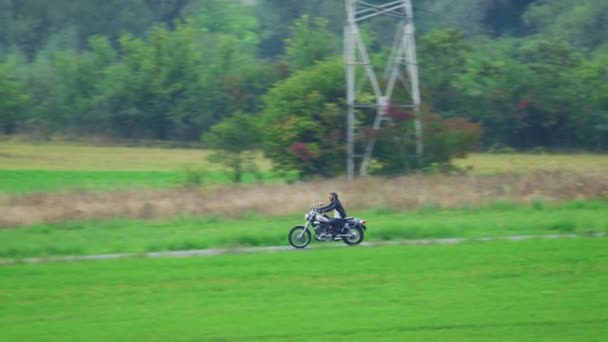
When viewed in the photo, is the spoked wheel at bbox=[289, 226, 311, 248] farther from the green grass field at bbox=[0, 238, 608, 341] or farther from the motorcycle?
the green grass field at bbox=[0, 238, 608, 341]

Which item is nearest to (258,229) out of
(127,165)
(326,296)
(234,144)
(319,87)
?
(326,296)

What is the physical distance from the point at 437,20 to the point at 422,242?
229 feet

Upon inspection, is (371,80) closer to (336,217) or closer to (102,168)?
(336,217)


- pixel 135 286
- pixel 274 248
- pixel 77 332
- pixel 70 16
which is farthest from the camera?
pixel 70 16

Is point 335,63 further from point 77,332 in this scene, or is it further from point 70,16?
point 70,16

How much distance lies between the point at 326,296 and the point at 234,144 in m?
27.4

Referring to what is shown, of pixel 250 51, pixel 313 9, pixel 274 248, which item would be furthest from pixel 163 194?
pixel 313 9

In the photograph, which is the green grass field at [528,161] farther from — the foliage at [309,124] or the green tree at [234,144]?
the green tree at [234,144]

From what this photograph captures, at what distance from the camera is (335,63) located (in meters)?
40.5

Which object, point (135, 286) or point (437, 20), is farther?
point (437, 20)

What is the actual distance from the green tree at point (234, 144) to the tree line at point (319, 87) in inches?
4.7

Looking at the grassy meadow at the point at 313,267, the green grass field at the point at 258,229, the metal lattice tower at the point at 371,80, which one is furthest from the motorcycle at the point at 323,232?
the metal lattice tower at the point at 371,80

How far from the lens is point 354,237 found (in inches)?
883

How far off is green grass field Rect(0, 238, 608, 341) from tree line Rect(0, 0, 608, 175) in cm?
1921
